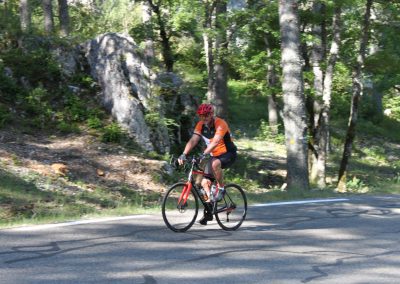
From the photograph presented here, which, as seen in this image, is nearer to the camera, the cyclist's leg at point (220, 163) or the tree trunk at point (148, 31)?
the cyclist's leg at point (220, 163)

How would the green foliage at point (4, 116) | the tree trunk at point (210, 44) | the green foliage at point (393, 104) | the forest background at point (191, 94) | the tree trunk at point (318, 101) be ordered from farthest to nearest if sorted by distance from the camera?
the green foliage at point (393, 104), the tree trunk at point (318, 101), the tree trunk at point (210, 44), the green foliage at point (4, 116), the forest background at point (191, 94)

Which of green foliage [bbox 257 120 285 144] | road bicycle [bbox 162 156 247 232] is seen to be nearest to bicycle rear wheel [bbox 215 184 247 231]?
road bicycle [bbox 162 156 247 232]

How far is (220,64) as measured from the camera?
82.0 feet

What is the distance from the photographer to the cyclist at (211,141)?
9445mm

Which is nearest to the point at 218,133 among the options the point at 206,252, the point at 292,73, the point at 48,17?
the point at 206,252

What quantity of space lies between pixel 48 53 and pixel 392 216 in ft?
40.7

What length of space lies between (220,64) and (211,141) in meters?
15.9

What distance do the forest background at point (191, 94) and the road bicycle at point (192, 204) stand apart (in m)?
1.95

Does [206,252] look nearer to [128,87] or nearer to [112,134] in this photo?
[112,134]

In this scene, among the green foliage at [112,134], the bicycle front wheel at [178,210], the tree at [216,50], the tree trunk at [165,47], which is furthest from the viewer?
the tree trunk at [165,47]

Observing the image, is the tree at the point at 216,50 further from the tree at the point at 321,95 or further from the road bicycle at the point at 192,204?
the road bicycle at the point at 192,204

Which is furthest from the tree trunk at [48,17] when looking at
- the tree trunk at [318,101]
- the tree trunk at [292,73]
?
the tree trunk at [292,73]

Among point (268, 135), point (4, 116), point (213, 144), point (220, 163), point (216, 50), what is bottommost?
point (220, 163)

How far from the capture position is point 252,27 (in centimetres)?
2452
